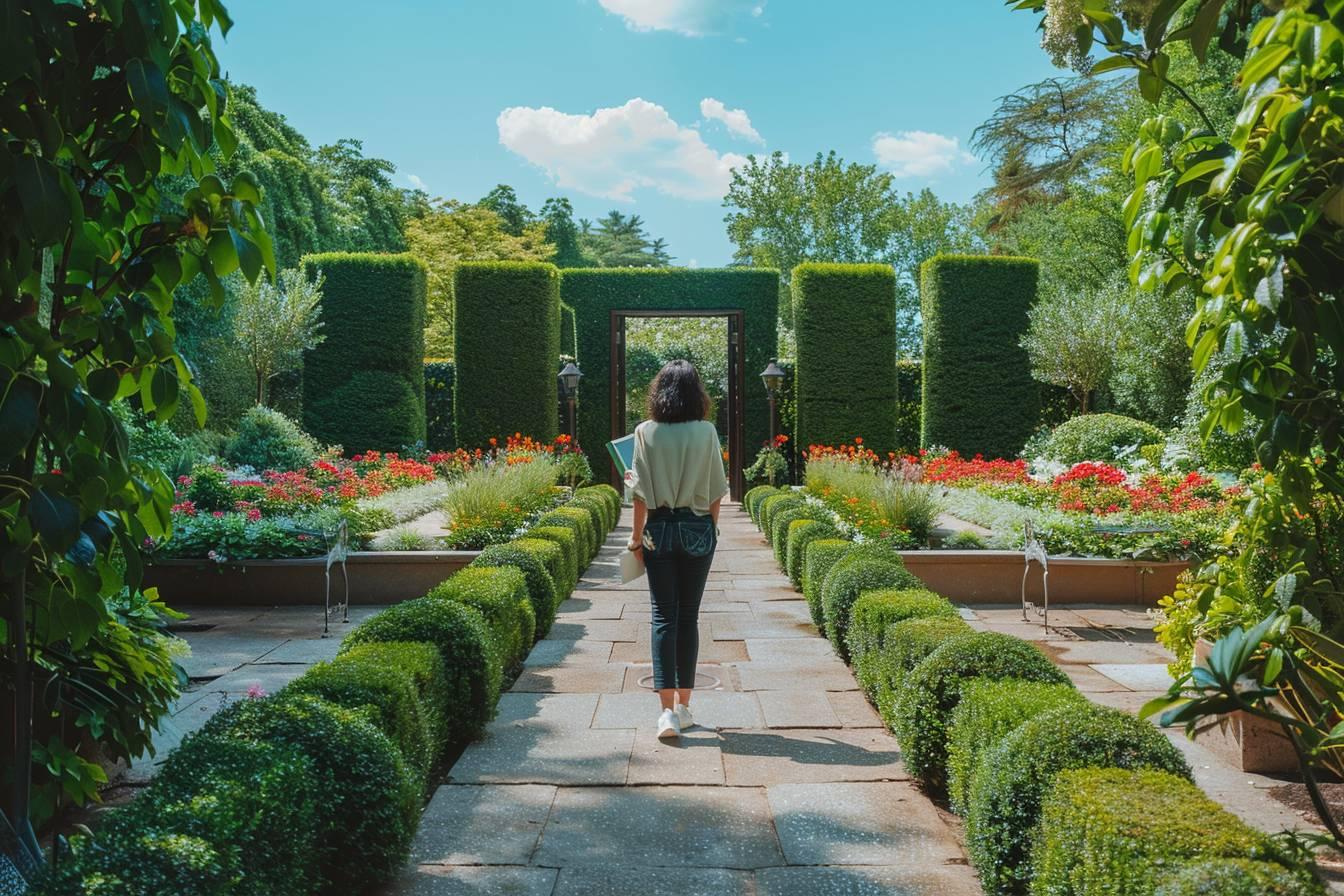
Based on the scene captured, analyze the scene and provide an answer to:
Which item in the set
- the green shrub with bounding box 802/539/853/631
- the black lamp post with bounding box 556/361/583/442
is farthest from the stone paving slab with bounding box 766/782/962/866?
the black lamp post with bounding box 556/361/583/442

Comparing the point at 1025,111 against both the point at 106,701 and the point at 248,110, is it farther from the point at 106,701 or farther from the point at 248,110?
the point at 106,701

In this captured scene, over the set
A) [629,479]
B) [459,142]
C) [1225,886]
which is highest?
[459,142]

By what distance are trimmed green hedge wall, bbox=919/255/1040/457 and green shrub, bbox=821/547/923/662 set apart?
405 inches

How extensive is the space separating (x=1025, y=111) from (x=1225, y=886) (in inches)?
1095

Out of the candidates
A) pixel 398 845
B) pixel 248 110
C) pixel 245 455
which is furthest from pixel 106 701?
pixel 248 110

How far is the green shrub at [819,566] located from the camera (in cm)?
577

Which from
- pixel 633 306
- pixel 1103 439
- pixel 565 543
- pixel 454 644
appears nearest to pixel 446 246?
pixel 633 306

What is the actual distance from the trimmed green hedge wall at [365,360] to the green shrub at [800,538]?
29.1 feet

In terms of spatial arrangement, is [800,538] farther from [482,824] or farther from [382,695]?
[382,695]

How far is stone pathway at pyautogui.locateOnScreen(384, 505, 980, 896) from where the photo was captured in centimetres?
268

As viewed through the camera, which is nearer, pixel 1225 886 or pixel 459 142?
pixel 1225 886

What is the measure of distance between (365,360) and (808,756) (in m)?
12.6

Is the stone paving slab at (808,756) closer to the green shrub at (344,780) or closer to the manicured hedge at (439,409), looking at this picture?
the green shrub at (344,780)

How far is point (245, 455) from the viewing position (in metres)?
13.3
